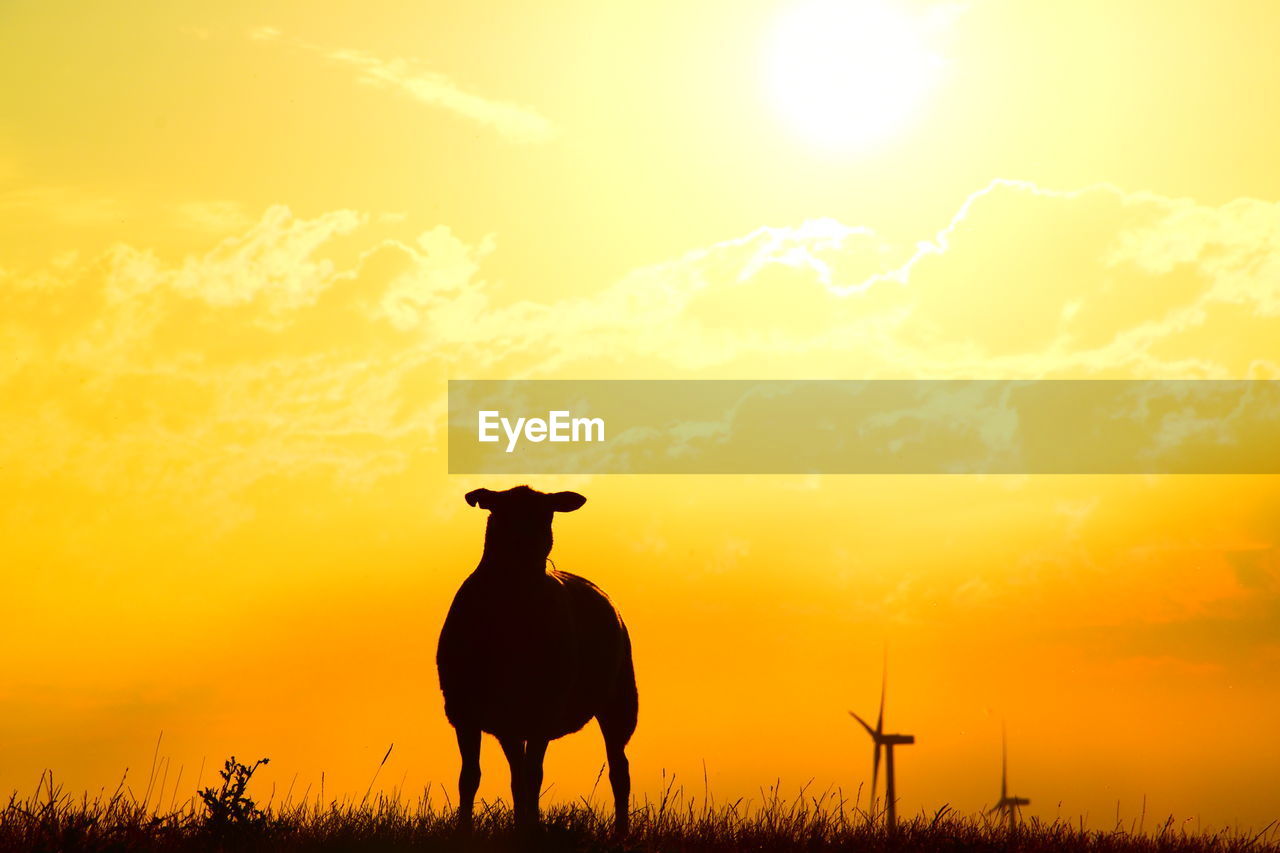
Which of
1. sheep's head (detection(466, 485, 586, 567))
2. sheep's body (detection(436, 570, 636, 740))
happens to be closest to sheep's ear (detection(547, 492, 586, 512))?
sheep's head (detection(466, 485, 586, 567))

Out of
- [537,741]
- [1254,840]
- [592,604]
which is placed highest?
[592,604]

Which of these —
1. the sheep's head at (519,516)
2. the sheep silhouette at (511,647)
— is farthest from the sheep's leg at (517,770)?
the sheep's head at (519,516)

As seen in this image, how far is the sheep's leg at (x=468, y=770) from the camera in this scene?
50.6ft

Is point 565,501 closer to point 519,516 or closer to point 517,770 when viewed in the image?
point 519,516

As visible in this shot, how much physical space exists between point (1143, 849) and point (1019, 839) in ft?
6.15

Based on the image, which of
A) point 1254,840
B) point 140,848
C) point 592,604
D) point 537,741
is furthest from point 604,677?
point 1254,840

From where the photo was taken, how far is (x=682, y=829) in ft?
50.0

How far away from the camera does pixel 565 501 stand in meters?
16.1

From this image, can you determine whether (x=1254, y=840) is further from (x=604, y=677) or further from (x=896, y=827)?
(x=604, y=677)

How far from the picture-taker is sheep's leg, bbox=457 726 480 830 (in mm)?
15435

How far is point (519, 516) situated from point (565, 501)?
0.56 metres

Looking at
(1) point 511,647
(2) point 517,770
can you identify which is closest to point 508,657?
(1) point 511,647

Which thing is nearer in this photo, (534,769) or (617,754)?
(534,769)

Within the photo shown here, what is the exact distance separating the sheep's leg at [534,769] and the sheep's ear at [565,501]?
266cm
